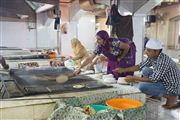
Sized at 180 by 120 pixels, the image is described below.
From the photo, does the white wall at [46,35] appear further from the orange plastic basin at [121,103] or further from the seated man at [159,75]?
the orange plastic basin at [121,103]

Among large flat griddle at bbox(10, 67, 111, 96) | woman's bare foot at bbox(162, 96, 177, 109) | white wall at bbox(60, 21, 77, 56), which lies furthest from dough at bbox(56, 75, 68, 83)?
white wall at bbox(60, 21, 77, 56)

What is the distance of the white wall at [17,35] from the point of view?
3.59 meters

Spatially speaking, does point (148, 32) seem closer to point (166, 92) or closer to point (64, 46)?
point (64, 46)

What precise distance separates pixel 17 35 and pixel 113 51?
1751 mm

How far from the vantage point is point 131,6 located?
4773 mm

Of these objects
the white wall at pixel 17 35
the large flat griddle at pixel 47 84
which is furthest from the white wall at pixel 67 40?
the large flat griddle at pixel 47 84

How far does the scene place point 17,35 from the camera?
3.91m

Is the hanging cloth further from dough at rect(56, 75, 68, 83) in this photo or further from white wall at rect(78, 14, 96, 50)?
white wall at rect(78, 14, 96, 50)

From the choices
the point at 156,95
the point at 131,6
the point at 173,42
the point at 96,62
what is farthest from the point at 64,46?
the point at 173,42

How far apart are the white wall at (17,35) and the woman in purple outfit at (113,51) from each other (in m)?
1.33

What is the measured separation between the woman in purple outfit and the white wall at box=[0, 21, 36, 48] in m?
1.33

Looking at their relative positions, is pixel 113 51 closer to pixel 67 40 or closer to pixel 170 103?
pixel 170 103

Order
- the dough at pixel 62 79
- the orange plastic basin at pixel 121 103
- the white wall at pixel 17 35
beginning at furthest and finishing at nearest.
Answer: the white wall at pixel 17 35, the dough at pixel 62 79, the orange plastic basin at pixel 121 103

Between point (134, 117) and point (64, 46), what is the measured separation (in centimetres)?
401
